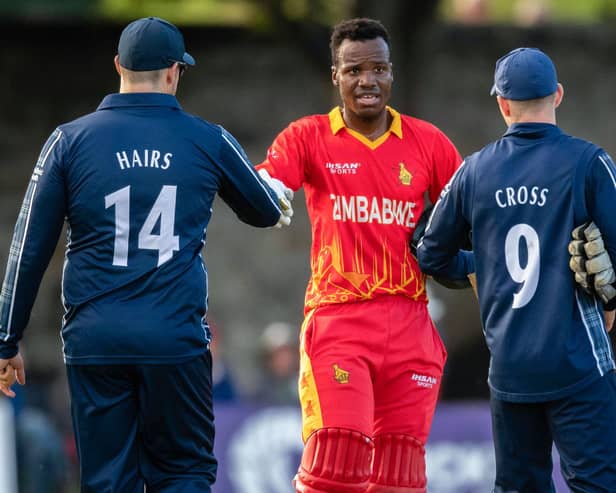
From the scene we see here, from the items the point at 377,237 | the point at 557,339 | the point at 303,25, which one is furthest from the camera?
the point at 303,25

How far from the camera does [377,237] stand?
22.8 ft

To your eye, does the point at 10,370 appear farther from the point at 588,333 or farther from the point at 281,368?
the point at 281,368

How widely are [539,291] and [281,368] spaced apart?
20.2ft

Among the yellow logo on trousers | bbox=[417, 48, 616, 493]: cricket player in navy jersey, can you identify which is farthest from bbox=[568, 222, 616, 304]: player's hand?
the yellow logo on trousers

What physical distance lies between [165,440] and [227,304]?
827 cm

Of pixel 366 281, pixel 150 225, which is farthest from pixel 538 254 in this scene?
pixel 150 225

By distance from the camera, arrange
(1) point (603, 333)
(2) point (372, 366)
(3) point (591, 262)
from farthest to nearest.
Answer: (2) point (372, 366)
(1) point (603, 333)
(3) point (591, 262)

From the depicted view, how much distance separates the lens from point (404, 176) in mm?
7051

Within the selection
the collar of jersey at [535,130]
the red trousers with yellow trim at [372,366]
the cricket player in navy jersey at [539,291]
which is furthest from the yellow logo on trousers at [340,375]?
the collar of jersey at [535,130]

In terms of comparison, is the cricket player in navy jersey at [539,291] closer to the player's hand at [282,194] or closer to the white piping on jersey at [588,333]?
the white piping on jersey at [588,333]

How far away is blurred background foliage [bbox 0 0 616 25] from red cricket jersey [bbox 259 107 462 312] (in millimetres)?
5297

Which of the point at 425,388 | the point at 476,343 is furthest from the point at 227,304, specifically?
the point at 425,388

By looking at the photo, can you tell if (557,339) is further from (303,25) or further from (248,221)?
(303,25)

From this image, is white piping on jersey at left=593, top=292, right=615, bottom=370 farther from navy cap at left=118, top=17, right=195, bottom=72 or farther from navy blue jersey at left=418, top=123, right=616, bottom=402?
navy cap at left=118, top=17, right=195, bottom=72
